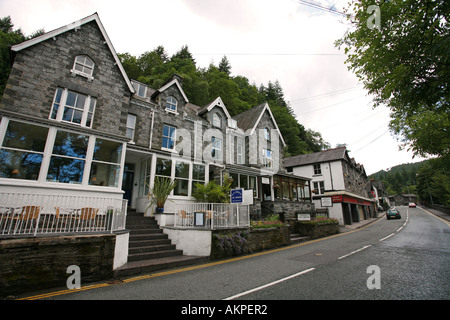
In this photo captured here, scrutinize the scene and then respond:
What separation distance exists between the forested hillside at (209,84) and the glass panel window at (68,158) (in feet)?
57.9

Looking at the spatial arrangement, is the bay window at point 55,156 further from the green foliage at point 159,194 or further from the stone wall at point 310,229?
the stone wall at point 310,229

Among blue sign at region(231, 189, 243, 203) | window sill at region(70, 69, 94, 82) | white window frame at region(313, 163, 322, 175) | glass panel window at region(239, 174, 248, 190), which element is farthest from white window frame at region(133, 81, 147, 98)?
white window frame at region(313, 163, 322, 175)

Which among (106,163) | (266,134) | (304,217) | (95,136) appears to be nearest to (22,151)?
(95,136)

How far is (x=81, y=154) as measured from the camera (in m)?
9.63

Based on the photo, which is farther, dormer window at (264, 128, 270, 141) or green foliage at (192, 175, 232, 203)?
dormer window at (264, 128, 270, 141)

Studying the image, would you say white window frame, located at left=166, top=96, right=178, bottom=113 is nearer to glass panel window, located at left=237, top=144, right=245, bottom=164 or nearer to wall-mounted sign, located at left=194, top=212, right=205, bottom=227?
glass panel window, located at left=237, top=144, right=245, bottom=164

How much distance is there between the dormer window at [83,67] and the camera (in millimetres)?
11195

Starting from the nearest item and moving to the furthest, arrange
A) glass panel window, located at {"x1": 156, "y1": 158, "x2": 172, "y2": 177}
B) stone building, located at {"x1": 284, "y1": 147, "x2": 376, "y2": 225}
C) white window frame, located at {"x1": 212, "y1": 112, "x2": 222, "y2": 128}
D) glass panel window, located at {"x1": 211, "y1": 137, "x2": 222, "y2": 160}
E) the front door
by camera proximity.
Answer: glass panel window, located at {"x1": 156, "y1": 158, "x2": 172, "y2": 177}, the front door, glass panel window, located at {"x1": 211, "y1": 137, "x2": 222, "y2": 160}, white window frame, located at {"x1": 212, "y1": 112, "x2": 222, "y2": 128}, stone building, located at {"x1": 284, "y1": 147, "x2": 376, "y2": 225}

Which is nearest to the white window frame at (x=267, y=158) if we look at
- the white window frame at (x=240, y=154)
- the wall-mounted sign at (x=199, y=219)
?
the white window frame at (x=240, y=154)

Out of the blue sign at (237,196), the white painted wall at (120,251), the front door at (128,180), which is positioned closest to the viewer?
the white painted wall at (120,251)

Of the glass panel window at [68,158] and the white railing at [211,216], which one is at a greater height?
the glass panel window at [68,158]

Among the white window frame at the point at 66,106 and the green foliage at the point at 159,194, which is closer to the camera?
the white window frame at the point at 66,106

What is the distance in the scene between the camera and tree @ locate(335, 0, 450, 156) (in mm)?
4914

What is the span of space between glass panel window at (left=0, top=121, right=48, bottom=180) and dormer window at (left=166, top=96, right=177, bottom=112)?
822 centimetres
